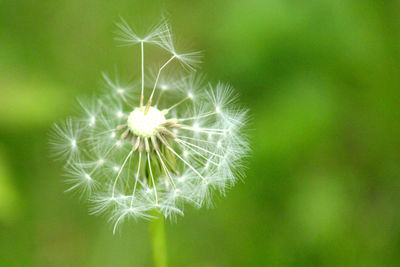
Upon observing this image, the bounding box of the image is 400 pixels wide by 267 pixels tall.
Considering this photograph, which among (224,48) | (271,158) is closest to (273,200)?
(271,158)

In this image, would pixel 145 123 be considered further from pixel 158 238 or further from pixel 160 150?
pixel 158 238

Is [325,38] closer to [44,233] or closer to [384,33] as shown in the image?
[384,33]

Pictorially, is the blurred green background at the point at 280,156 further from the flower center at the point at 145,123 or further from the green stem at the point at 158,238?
the flower center at the point at 145,123

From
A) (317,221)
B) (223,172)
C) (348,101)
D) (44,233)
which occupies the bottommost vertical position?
(223,172)

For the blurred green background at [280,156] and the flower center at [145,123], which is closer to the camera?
the flower center at [145,123]

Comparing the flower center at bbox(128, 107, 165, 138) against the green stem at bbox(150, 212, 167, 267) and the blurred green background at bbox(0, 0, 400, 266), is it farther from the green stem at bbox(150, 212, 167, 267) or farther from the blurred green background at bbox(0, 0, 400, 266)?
the blurred green background at bbox(0, 0, 400, 266)

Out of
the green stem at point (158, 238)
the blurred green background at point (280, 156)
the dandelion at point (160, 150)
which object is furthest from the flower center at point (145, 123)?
the blurred green background at point (280, 156)

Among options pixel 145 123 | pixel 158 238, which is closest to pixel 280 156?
pixel 158 238
